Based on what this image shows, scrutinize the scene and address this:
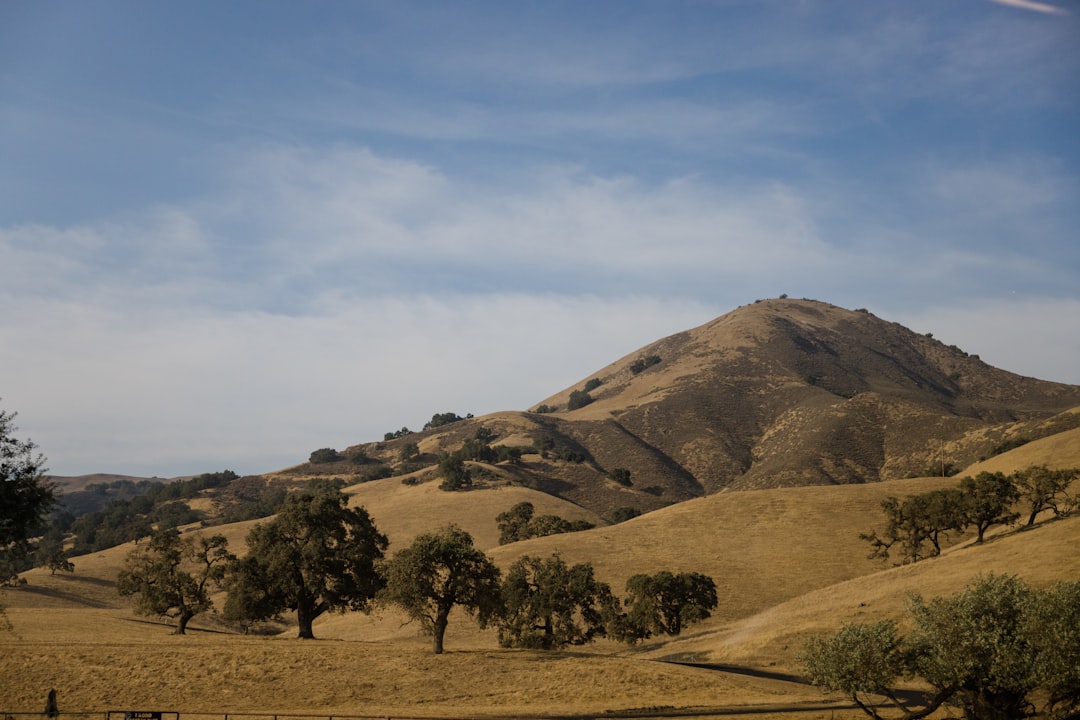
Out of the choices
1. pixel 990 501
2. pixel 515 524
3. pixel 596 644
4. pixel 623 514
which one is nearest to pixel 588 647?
pixel 596 644

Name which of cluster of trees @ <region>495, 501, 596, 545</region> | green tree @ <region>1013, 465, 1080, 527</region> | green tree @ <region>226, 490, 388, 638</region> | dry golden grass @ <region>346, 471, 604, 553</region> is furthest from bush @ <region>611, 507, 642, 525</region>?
green tree @ <region>226, 490, 388, 638</region>

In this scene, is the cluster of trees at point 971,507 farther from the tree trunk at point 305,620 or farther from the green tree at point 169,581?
the green tree at point 169,581

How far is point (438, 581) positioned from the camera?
195 feet

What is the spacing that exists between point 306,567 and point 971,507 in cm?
6672

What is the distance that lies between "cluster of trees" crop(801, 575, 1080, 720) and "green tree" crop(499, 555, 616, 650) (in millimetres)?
32697

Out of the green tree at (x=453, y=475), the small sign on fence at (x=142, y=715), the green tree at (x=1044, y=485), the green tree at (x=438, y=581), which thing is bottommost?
the small sign on fence at (x=142, y=715)

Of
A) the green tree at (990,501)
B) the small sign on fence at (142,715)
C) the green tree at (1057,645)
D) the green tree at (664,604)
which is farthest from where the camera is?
the green tree at (990,501)

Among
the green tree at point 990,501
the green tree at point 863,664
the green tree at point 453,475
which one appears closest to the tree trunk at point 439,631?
the green tree at point 863,664

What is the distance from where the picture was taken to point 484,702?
46.1 m

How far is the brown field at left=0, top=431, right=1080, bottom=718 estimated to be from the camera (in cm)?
4434

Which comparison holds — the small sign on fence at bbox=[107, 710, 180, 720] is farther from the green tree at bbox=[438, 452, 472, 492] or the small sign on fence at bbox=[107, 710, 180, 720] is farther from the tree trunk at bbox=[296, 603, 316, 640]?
the green tree at bbox=[438, 452, 472, 492]

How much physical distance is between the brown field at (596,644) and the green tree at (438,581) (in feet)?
10.6

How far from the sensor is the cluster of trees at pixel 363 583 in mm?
58562

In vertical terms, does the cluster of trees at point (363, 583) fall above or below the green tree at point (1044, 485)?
below
